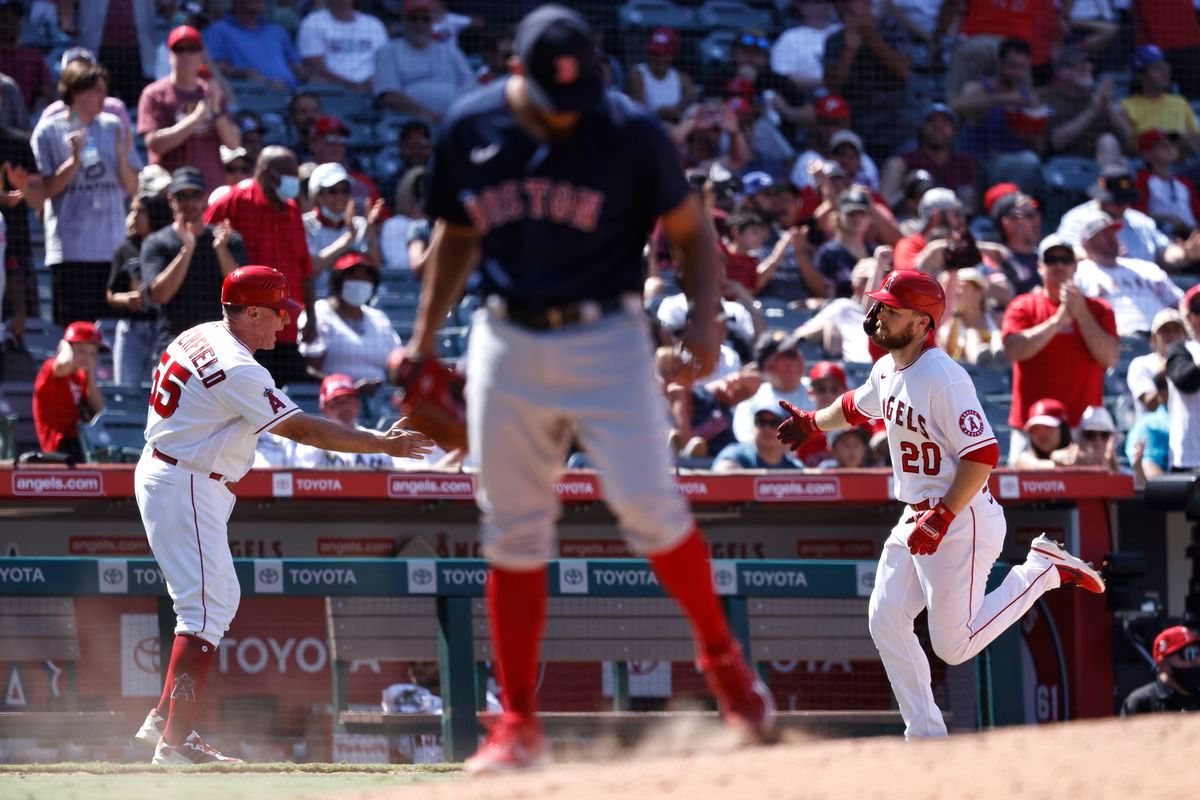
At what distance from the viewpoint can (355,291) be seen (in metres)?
9.98

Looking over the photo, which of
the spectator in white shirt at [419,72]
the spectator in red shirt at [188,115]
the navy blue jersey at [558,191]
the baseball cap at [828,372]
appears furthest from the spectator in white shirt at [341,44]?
the navy blue jersey at [558,191]

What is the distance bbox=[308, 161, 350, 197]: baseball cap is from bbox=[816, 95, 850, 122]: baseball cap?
13.3ft

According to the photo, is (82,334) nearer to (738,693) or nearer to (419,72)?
(419,72)

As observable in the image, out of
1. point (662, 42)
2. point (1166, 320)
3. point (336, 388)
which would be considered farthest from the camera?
point (662, 42)

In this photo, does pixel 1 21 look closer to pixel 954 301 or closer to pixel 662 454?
pixel 954 301

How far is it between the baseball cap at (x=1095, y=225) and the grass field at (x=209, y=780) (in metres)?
6.64

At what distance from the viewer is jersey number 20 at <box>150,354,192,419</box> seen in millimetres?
6332

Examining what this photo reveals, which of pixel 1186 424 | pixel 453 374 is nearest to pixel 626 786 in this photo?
pixel 453 374

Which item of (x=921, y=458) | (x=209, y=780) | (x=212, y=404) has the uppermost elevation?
(x=212, y=404)

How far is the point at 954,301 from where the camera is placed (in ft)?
34.6

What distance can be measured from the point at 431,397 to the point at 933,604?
2542 mm

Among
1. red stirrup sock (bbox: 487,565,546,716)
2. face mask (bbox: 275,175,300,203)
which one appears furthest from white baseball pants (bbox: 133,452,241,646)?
face mask (bbox: 275,175,300,203)

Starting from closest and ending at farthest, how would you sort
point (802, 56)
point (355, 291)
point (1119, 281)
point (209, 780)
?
point (209, 780) < point (355, 291) < point (1119, 281) < point (802, 56)

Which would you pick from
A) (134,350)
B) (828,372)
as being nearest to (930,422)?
(828,372)
